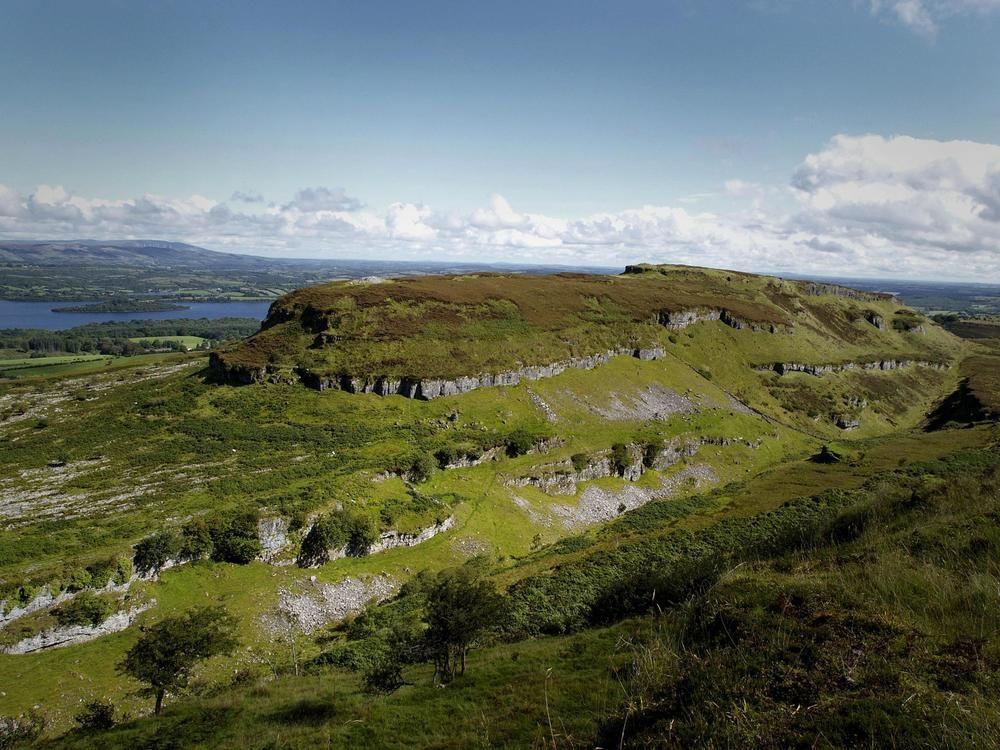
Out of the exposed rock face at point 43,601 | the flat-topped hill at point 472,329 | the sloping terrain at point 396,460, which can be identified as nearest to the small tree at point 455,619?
the sloping terrain at point 396,460

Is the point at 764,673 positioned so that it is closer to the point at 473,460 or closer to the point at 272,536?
the point at 272,536

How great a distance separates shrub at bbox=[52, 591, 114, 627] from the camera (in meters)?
26.2

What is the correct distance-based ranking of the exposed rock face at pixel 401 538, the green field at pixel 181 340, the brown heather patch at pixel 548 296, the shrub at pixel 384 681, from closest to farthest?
the shrub at pixel 384 681
the exposed rock face at pixel 401 538
the brown heather patch at pixel 548 296
the green field at pixel 181 340

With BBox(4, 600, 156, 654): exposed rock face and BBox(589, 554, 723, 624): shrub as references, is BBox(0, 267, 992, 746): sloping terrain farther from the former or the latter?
BBox(589, 554, 723, 624): shrub

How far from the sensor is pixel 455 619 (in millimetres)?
20641

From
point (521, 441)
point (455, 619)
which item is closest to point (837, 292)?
point (521, 441)

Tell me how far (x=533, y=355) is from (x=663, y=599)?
56047 millimetres

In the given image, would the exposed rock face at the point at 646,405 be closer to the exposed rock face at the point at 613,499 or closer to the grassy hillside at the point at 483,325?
the exposed rock face at the point at 613,499

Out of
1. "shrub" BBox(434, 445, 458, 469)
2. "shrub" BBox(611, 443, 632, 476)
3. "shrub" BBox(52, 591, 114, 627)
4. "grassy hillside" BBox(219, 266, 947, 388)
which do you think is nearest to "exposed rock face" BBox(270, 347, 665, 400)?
"grassy hillside" BBox(219, 266, 947, 388)

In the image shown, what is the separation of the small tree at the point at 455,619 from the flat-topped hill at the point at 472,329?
135ft

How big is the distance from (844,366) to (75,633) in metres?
137

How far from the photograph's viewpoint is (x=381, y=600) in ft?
117

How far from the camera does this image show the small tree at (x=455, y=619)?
20500 mm

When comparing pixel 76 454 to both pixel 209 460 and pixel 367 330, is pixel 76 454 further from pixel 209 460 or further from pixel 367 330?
pixel 367 330
